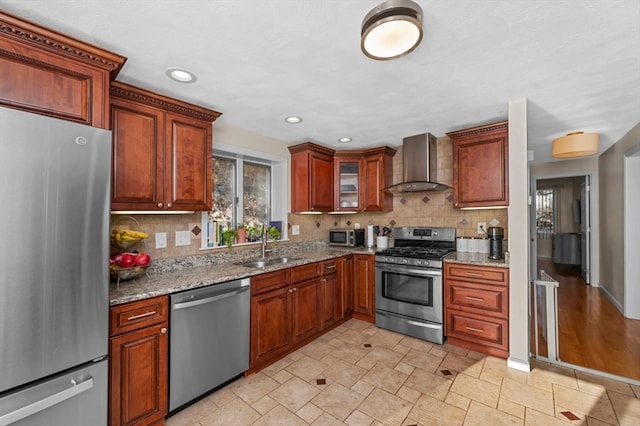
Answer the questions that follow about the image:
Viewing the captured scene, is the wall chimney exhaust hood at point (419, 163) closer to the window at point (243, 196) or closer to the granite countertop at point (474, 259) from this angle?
the granite countertop at point (474, 259)

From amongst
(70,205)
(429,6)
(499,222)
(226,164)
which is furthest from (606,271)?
(70,205)

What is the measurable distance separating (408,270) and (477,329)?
85cm

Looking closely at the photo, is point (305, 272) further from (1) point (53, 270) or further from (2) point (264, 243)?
(1) point (53, 270)

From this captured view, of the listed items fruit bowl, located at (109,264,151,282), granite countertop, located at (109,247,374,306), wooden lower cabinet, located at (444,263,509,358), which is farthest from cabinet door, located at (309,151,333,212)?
fruit bowl, located at (109,264,151,282)

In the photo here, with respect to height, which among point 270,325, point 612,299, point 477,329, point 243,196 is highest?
point 243,196

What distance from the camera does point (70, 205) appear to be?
138 centimetres

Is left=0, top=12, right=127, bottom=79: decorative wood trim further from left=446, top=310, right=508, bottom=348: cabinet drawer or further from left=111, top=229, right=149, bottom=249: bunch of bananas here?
left=446, top=310, right=508, bottom=348: cabinet drawer

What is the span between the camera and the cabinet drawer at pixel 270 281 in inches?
93.1

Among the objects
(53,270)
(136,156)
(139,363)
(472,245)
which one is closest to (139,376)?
(139,363)

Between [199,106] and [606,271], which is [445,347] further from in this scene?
[606,271]

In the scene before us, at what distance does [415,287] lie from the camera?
3.07 metres

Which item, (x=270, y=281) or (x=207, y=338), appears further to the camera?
(x=270, y=281)

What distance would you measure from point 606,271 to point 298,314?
17.1 feet

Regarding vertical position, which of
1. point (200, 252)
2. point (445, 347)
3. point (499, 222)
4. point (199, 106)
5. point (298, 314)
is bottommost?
point (445, 347)
